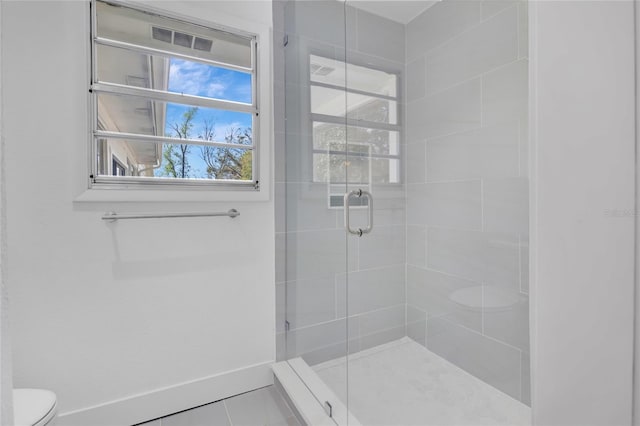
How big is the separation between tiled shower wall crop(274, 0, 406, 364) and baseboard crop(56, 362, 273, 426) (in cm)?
20

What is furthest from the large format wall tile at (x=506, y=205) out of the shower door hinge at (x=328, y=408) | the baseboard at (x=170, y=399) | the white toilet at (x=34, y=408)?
the white toilet at (x=34, y=408)

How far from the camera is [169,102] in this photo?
5.42ft

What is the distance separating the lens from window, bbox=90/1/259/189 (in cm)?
153

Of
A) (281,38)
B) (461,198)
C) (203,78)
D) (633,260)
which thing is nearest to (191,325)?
(203,78)

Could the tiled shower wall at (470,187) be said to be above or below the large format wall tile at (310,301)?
above

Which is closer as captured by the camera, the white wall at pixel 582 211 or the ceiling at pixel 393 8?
the white wall at pixel 582 211

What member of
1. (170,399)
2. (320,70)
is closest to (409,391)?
(170,399)

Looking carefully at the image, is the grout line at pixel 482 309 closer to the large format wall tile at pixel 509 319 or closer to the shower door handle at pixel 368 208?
the large format wall tile at pixel 509 319

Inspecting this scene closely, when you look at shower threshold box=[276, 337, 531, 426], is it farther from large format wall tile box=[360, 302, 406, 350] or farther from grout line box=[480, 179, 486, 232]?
grout line box=[480, 179, 486, 232]

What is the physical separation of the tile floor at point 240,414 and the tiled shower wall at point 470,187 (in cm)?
77

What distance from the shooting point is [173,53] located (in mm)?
1646

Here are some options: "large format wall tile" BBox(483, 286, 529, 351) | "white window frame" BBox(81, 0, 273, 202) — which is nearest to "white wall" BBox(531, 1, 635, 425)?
"large format wall tile" BBox(483, 286, 529, 351)

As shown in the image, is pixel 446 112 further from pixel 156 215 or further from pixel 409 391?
pixel 156 215

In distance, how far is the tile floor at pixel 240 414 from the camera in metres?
1.59
